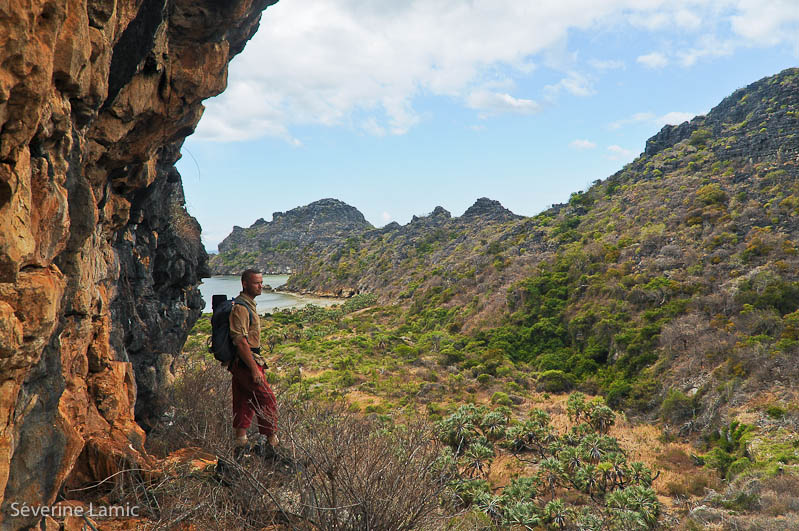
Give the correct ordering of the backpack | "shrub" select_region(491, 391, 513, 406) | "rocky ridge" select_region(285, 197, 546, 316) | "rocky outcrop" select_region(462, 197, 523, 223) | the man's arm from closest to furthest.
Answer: the man's arm < the backpack < "shrub" select_region(491, 391, 513, 406) < "rocky ridge" select_region(285, 197, 546, 316) < "rocky outcrop" select_region(462, 197, 523, 223)

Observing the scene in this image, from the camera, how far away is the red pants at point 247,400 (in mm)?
4215

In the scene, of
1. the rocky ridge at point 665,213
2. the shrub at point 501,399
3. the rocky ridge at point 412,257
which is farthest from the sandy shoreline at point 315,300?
the shrub at point 501,399

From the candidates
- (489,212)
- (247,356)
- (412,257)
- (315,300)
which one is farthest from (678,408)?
(489,212)

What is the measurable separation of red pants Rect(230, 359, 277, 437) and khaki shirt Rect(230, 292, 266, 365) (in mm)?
188

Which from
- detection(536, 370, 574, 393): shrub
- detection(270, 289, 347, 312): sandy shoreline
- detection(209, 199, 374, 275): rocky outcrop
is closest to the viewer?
detection(536, 370, 574, 393): shrub

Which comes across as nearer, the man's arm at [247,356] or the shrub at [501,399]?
the man's arm at [247,356]

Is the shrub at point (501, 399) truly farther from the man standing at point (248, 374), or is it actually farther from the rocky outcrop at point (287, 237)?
the rocky outcrop at point (287, 237)

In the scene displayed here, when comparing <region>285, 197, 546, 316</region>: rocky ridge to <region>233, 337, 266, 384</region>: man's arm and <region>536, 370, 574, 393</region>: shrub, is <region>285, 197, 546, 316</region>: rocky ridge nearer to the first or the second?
<region>536, 370, 574, 393</region>: shrub

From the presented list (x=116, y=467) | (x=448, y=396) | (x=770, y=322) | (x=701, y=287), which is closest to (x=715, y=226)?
(x=701, y=287)

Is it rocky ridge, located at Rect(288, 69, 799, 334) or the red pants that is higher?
rocky ridge, located at Rect(288, 69, 799, 334)

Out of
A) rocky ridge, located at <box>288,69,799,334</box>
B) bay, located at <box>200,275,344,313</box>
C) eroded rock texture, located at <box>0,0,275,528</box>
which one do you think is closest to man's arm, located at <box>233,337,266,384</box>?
eroded rock texture, located at <box>0,0,275,528</box>

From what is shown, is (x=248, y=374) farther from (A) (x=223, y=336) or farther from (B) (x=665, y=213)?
(B) (x=665, y=213)

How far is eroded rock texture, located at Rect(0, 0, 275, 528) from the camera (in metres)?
2.49

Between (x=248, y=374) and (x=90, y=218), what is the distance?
1893mm
